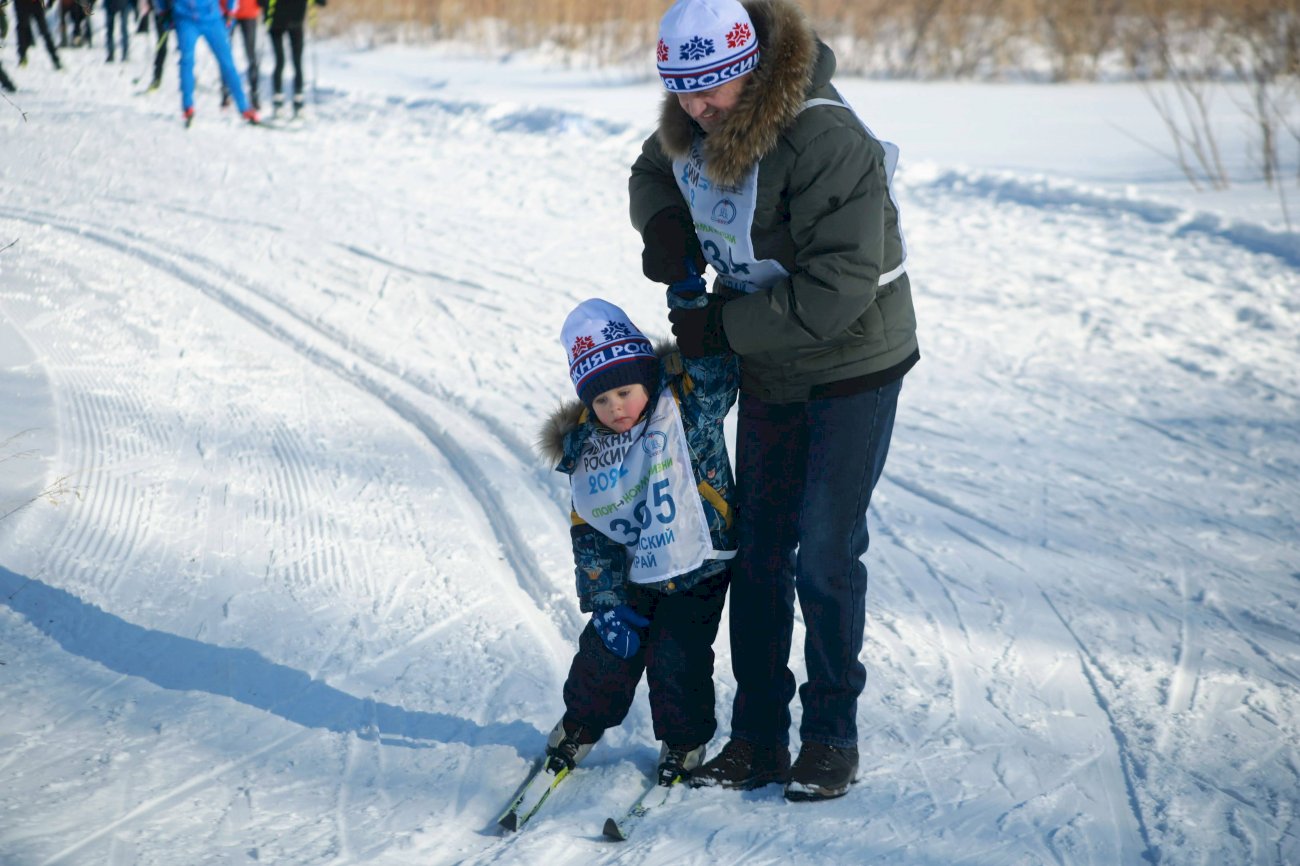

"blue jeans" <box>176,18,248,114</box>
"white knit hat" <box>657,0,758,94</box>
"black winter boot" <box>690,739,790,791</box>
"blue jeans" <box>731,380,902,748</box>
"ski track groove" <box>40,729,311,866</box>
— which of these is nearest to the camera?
"white knit hat" <box>657,0,758,94</box>

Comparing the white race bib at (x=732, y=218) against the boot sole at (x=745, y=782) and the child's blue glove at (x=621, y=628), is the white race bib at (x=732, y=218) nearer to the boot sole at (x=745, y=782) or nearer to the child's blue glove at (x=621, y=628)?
the child's blue glove at (x=621, y=628)

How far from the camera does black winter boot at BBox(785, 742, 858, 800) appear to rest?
256cm

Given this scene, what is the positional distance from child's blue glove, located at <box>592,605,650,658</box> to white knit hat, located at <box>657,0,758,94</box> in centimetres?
120

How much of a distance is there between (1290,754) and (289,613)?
282cm

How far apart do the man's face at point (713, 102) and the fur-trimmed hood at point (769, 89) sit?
22mm

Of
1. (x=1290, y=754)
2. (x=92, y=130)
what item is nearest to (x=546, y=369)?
(x=1290, y=754)

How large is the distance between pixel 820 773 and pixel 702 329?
1.10 metres

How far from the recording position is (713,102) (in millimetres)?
2234

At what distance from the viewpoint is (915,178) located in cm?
917

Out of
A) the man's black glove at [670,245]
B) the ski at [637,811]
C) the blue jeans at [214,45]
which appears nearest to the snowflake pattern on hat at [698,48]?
the man's black glove at [670,245]

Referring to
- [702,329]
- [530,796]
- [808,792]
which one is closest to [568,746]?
[530,796]

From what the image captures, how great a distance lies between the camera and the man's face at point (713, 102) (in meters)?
2.21

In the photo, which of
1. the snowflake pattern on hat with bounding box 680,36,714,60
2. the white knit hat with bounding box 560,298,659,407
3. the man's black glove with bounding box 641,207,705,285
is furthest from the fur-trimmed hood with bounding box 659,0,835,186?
the white knit hat with bounding box 560,298,659,407

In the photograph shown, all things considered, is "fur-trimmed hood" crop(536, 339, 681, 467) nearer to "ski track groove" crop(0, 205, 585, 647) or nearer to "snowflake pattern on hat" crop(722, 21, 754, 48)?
"snowflake pattern on hat" crop(722, 21, 754, 48)
